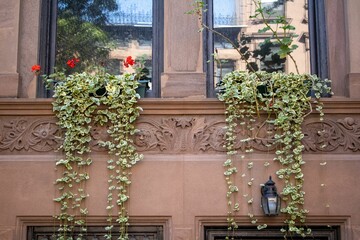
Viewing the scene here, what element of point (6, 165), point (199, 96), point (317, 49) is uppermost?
point (317, 49)

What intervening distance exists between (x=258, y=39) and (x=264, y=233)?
8.03ft

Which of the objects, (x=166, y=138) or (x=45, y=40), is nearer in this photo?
(x=166, y=138)

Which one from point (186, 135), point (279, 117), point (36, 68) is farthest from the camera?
point (36, 68)

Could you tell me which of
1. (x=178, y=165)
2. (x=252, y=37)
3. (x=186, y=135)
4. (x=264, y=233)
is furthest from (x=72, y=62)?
(x=264, y=233)

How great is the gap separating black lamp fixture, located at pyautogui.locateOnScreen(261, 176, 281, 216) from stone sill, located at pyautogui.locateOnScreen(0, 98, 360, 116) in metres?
0.99

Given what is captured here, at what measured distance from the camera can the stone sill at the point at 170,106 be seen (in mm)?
7316

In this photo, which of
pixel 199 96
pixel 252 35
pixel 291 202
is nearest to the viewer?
pixel 291 202

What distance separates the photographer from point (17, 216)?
7.15m

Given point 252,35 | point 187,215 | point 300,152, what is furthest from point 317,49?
point 187,215

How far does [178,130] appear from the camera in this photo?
7.34 meters

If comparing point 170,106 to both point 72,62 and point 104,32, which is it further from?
point 104,32

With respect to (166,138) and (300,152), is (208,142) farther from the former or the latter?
(300,152)

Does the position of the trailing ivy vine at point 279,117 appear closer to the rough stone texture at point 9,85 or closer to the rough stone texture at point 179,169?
the rough stone texture at point 179,169

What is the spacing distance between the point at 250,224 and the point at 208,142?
1034 mm
